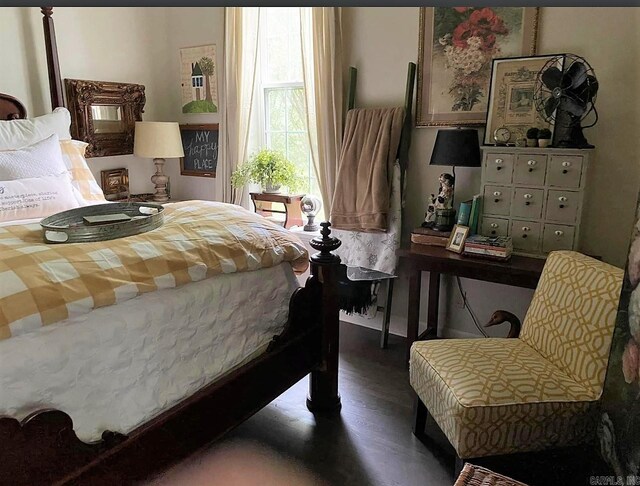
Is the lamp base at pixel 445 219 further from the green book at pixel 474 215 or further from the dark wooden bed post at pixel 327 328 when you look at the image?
the dark wooden bed post at pixel 327 328

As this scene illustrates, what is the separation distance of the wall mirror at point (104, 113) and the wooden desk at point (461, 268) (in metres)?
2.47

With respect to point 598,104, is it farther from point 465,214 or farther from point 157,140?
point 157,140

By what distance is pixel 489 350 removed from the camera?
6.19 feet

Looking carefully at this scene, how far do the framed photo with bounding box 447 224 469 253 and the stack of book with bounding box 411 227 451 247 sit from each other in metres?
0.05

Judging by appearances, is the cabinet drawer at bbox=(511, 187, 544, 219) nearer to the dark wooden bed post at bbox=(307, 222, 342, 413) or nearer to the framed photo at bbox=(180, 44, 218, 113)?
the dark wooden bed post at bbox=(307, 222, 342, 413)

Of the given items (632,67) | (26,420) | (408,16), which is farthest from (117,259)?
(632,67)

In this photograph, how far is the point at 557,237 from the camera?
2.39 metres

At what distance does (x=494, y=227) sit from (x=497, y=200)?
144 millimetres

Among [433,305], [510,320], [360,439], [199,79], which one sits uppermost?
[199,79]

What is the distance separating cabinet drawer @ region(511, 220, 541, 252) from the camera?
2445 mm

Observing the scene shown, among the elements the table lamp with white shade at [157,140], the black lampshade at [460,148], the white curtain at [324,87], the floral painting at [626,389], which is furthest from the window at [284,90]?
the floral painting at [626,389]

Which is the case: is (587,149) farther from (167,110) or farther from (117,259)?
(167,110)

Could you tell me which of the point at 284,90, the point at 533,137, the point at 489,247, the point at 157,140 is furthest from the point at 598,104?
the point at 157,140

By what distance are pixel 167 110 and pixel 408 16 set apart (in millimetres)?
2259
